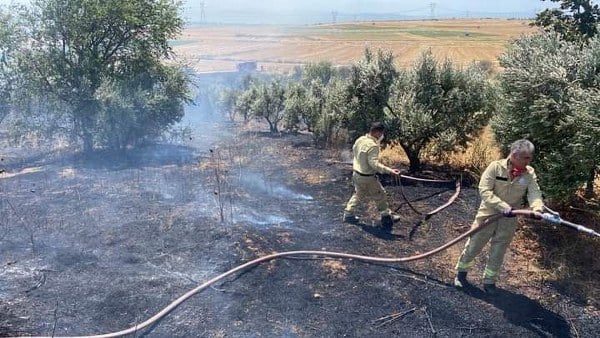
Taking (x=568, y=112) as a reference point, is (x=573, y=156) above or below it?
below

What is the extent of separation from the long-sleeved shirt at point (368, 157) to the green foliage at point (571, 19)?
5488 mm

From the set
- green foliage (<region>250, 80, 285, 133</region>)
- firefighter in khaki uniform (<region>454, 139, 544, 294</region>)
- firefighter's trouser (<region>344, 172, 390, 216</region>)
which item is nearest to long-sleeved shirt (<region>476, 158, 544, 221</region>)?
firefighter in khaki uniform (<region>454, 139, 544, 294</region>)

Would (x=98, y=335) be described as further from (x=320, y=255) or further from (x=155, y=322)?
(x=320, y=255)

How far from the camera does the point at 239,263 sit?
6.65 metres

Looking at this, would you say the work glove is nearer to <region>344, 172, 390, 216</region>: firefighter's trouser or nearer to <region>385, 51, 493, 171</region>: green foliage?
<region>344, 172, 390, 216</region>: firefighter's trouser

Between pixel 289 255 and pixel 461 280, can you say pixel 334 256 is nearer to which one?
pixel 289 255

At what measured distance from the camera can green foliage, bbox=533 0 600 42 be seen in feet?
33.6

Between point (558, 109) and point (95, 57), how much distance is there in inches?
523

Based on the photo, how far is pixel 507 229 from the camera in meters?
5.62

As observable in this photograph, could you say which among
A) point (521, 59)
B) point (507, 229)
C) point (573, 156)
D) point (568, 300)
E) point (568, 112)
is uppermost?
point (521, 59)

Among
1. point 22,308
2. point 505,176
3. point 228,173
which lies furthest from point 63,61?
point 505,176

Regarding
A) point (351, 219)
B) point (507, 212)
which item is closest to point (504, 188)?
point (507, 212)

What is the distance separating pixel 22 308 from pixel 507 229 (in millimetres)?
5753

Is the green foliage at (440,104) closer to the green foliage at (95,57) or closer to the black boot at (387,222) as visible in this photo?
the black boot at (387,222)
